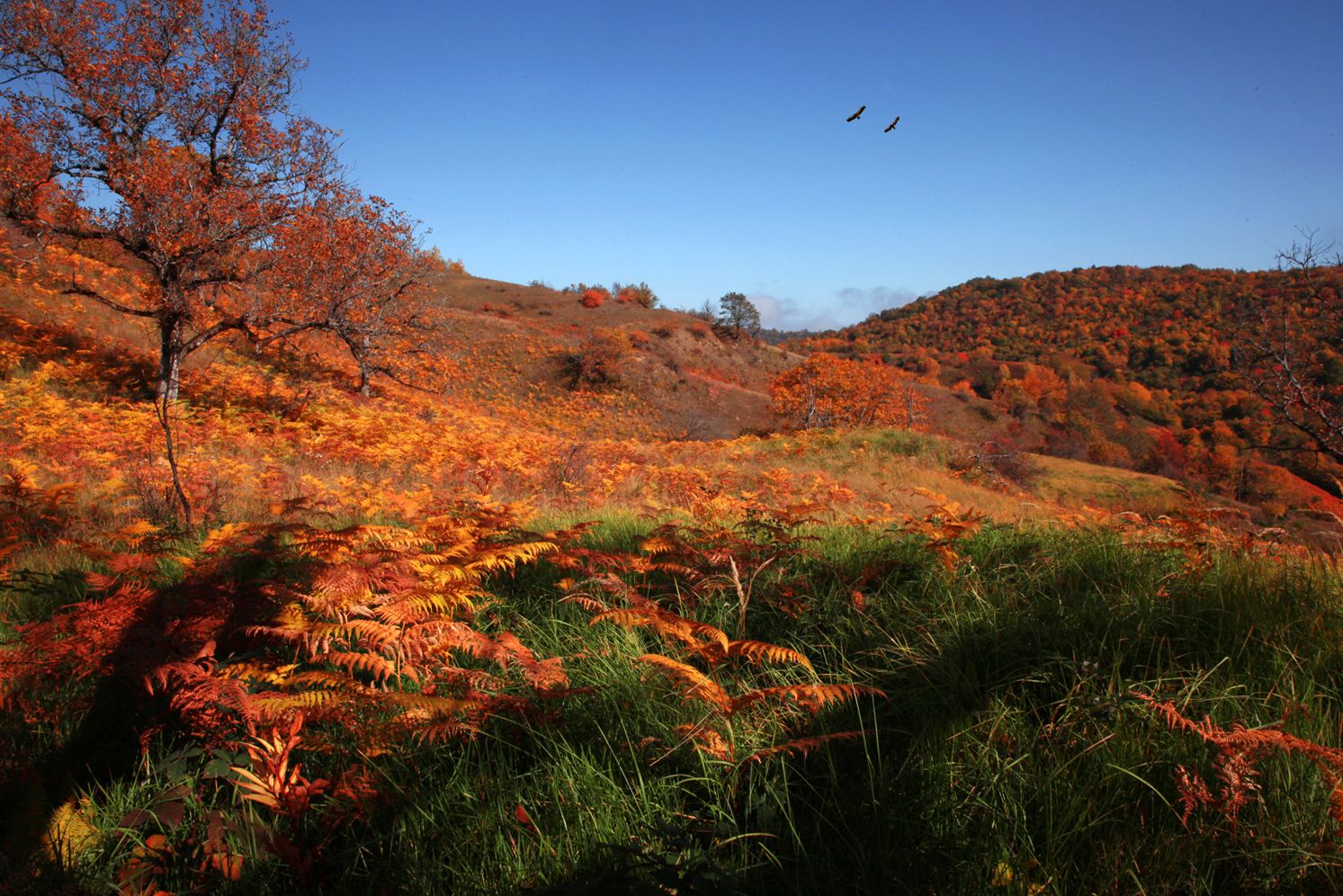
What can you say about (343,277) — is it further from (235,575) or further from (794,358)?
(794,358)

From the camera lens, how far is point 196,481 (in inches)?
240

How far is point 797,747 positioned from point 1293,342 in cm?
986

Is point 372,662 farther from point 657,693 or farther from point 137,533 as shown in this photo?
point 137,533

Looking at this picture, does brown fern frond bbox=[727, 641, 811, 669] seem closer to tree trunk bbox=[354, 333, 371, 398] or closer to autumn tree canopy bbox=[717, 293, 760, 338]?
tree trunk bbox=[354, 333, 371, 398]

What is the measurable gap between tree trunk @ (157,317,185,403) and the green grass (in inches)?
471

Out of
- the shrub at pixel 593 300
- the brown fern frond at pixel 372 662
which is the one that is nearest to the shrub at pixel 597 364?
the shrub at pixel 593 300

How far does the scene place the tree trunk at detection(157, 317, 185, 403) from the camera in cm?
1154

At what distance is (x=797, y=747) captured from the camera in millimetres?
1766

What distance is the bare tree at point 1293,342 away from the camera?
7188 millimetres

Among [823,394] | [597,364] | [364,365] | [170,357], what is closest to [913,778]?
[170,357]

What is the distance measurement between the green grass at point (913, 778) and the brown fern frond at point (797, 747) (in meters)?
0.03

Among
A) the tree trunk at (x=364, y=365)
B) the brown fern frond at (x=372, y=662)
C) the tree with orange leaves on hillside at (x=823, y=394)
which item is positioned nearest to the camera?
the brown fern frond at (x=372, y=662)

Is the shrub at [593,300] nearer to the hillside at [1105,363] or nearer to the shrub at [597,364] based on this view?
the shrub at [597,364]

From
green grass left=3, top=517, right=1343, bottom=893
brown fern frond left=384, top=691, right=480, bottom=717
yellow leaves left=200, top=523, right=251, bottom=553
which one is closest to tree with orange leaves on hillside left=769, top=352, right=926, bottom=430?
yellow leaves left=200, top=523, right=251, bottom=553
